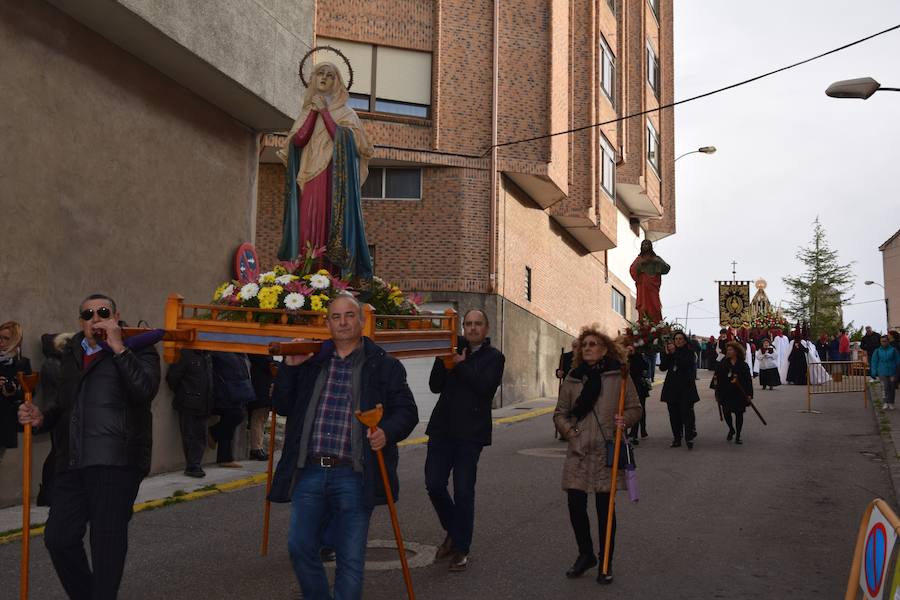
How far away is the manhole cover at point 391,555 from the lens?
24.9 feet

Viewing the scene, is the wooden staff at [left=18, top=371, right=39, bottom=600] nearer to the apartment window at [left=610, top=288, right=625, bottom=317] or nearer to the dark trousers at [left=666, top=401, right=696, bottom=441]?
the dark trousers at [left=666, top=401, right=696, bottom=441]

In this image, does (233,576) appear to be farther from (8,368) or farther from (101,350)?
(8,368)

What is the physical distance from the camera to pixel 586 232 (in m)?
34.7

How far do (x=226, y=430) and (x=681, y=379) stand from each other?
733 cm

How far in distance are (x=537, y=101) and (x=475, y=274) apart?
5104 millimetres

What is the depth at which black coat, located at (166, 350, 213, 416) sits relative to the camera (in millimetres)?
12781

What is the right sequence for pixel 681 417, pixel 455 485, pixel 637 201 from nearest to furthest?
pixel 455 485 < pixel 681 417 < pixel 637 201

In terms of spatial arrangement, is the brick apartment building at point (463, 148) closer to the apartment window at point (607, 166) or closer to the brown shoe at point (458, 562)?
the apartment window at point (607, 166)

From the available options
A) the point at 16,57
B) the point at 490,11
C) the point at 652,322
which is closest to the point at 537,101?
the point at 490,11

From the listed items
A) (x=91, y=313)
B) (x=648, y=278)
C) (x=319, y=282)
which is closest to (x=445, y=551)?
(x=319, y=282)

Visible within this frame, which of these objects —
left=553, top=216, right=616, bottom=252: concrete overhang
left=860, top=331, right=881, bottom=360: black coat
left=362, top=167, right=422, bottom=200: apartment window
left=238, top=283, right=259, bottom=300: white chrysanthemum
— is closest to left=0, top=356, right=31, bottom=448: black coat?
left=238, top=283, right=259, bottom=300: white chrysanthemum

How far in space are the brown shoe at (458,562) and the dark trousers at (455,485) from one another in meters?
0.05

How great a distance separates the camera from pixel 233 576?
7.27 m

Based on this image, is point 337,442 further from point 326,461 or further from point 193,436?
point 193,436
